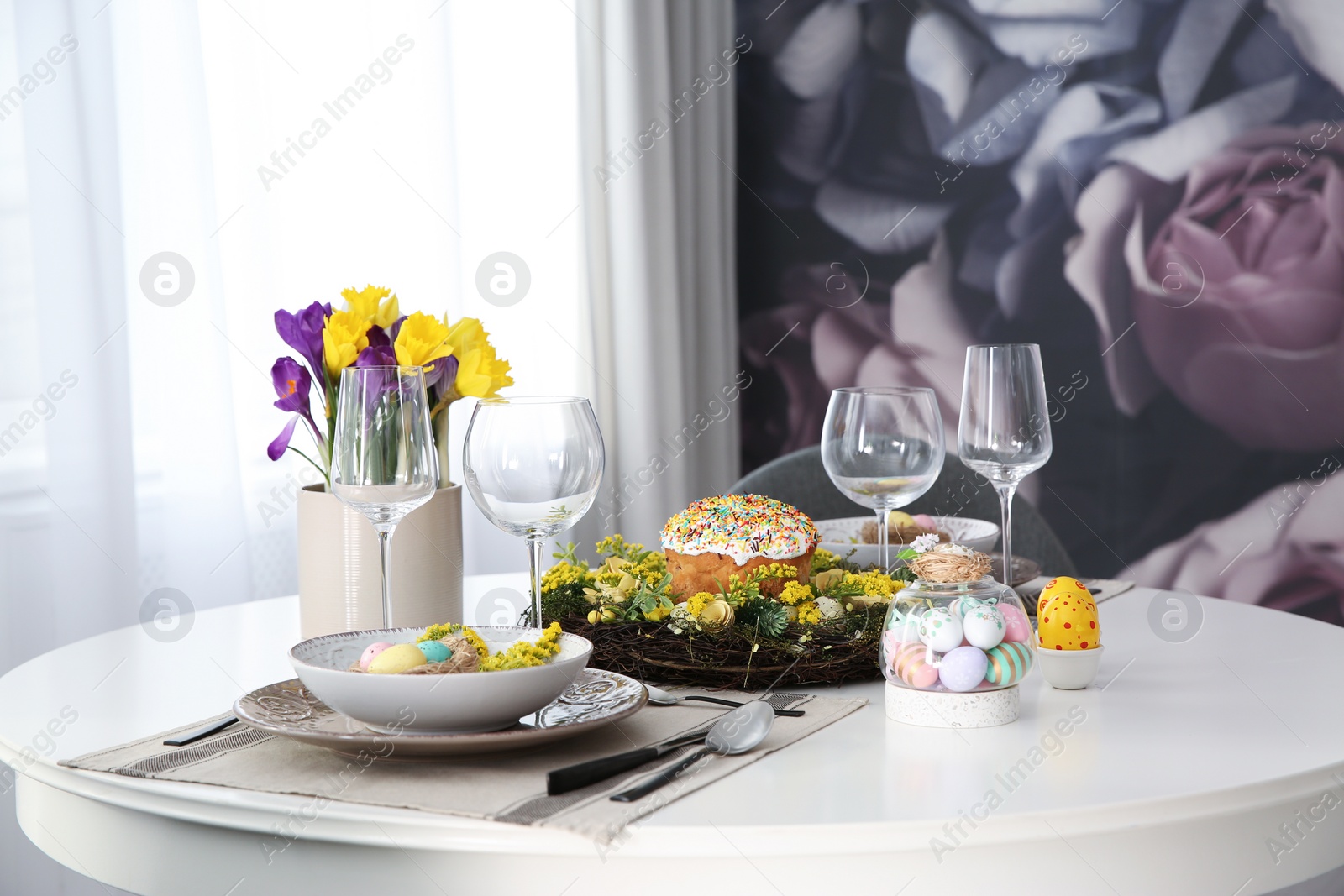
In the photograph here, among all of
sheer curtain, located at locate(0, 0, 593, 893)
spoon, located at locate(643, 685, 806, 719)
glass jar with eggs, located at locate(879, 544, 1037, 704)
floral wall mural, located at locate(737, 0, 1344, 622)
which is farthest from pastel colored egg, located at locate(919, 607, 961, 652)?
floral wall mural, located at locate(737, 0, 1344, 622)

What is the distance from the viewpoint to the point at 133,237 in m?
1.92

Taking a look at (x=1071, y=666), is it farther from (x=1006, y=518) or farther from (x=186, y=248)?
(x=186, y=248)

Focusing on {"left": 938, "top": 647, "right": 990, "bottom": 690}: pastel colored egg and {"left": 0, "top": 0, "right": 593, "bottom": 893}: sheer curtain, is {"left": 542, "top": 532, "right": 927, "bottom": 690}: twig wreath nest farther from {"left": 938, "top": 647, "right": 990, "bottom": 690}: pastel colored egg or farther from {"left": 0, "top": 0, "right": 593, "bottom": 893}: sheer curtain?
{"left": 0, "top": 0, "right": 593, "bottom": 893}: sheer curtain

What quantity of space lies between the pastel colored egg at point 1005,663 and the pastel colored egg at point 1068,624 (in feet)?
0.38

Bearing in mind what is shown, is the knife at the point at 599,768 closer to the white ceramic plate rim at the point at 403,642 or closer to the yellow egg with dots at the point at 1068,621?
the white ceramic plate rim at the point at 403,642

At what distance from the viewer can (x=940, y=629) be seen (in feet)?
2.86

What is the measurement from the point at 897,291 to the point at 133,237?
1.82 metres

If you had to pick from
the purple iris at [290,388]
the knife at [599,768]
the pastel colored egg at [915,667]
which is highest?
the purple iris at [290,388]

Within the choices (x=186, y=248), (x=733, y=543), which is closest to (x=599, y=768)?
(x=733, y=543)

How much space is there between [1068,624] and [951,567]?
16cm

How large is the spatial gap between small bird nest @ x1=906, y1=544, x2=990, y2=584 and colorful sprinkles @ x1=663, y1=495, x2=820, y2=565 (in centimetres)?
23

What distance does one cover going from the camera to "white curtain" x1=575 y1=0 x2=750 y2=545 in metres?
2.84

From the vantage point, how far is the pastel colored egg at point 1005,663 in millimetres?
868

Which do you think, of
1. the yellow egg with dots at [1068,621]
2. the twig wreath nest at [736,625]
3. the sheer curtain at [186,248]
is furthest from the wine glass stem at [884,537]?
the sheer curtain at [186,248]
